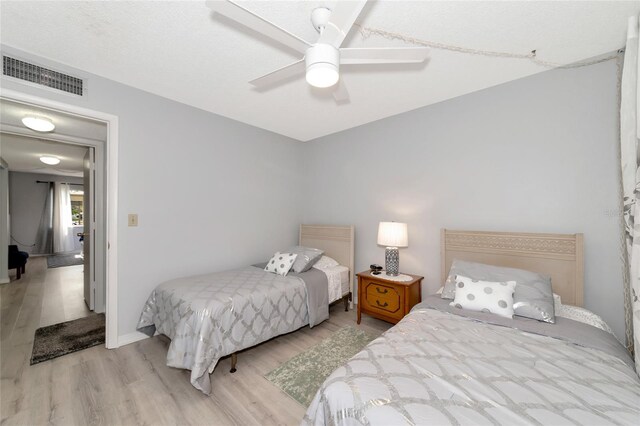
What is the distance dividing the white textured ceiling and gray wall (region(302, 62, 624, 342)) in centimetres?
27

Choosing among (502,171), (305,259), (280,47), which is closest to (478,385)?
(502,171)

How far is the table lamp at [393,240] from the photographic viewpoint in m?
2.85

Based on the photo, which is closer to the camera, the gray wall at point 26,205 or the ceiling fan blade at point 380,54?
the ceiling fan blade at point 380,54

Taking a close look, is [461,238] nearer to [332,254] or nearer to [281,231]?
[332,254]

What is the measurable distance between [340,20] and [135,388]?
280 centimetres

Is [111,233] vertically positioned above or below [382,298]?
above

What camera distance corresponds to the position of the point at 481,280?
202 cm

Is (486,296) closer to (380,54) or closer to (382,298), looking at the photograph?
(382,298)

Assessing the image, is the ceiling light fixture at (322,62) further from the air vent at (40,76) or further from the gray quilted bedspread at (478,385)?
the air vent at (40,76)

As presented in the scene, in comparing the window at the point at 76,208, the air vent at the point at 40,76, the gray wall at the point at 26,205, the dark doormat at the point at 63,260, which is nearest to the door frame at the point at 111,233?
the air vent at the point at 40,76

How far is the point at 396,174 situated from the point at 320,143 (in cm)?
149

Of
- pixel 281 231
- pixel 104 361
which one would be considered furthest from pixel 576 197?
pixel 104 361

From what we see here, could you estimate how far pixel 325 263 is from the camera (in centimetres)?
351

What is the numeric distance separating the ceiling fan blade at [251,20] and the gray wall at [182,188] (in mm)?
2039
